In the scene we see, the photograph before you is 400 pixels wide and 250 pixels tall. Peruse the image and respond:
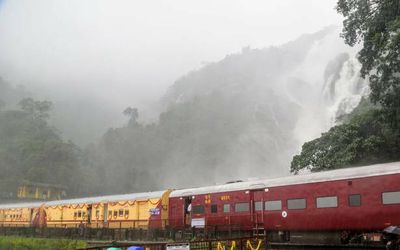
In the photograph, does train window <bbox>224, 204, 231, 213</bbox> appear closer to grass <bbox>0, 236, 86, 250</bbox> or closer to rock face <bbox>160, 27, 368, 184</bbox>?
grass <bbox>0, 236, 86, 250</bbox>

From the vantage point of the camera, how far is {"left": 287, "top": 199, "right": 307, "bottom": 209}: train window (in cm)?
2225

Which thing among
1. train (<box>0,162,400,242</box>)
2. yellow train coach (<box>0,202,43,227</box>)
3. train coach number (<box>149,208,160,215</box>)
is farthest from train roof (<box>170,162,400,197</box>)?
yellow train coach (<box>0,202,43,227</box>)

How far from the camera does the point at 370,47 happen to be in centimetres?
3203

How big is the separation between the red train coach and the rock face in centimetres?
5749

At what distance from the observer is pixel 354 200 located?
66.2 ft

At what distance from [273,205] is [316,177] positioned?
9.78ft

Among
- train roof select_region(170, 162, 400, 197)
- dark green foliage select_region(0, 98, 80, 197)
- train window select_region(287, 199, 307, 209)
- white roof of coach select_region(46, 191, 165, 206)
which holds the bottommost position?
train window select_region(287, 199, 307, 209)

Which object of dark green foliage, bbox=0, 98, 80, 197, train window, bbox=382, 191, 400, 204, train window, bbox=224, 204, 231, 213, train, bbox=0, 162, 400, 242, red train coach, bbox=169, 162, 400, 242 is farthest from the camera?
dark green foliage, bbox=0, 98, 80, 197

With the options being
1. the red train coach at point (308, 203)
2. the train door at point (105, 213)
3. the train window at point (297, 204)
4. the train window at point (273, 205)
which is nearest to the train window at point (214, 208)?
the red train coach at point (308, 203)

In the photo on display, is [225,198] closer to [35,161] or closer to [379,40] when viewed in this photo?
[379,40]

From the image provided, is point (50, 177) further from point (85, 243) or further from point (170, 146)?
point (85, 243)

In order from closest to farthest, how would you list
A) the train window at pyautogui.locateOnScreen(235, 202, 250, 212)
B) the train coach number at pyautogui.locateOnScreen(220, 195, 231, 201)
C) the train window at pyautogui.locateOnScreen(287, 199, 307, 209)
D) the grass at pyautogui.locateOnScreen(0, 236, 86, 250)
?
the train window at pyautogui.locateOnScreen(287, 199, 307, 209) → the train window at pyautogui.locateOnScreen(235, 202, 250, 212) → the train coach number at pyautogui.locateOnScreen(220, 195, 231, 201) → the grass at pyautogui.locateOnScreen(0, 236, 86, 250)

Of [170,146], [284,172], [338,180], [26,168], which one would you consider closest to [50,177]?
[26,168]

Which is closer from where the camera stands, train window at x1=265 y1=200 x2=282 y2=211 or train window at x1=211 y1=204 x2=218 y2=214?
train window at x1=265 y1=200 x2=282 y2=211
